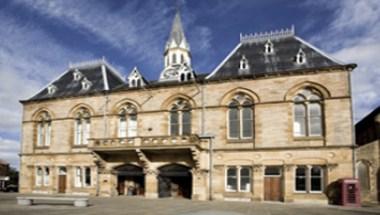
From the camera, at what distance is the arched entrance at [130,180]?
32.3 metres

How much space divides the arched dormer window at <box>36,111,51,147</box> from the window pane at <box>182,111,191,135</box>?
45.5ft

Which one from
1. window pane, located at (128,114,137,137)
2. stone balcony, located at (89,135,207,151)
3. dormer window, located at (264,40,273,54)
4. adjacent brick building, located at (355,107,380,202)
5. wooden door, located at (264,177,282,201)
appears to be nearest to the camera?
wooden door, located at (264,177,282,201)

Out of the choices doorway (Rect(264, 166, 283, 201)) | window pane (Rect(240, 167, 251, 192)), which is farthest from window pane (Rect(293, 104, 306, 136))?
window pane (Rect(240, 167, 251, 192))

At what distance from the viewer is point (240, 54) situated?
3189 centimetres

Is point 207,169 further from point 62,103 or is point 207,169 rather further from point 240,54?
point 62,103

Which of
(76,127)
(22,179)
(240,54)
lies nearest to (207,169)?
(240,54)

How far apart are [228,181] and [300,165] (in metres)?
5.45

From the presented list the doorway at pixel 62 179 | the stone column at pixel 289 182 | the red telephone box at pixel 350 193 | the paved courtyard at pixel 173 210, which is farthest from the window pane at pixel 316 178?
the doorway at pixel 62 179

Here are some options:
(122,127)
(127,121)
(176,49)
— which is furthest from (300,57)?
(176,49)

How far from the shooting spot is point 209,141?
97.1 ft

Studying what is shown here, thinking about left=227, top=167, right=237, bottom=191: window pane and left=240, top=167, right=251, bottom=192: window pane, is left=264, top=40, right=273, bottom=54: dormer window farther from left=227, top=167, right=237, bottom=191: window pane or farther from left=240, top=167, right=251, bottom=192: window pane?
left=227, top=167, right=237, bottom=191: window pane

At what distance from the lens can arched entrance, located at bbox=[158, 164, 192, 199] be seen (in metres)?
30.5

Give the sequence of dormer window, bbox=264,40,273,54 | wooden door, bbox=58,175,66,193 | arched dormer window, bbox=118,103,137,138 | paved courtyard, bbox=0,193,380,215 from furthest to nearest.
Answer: wooden door, bbox=58,175,66,193 → arched dormer window, bbox=118,103,137,138 → dormer window, bbox=264,40,273,54 → paved courtyard, bbox=0,193,380,215

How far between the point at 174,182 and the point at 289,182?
923cm
